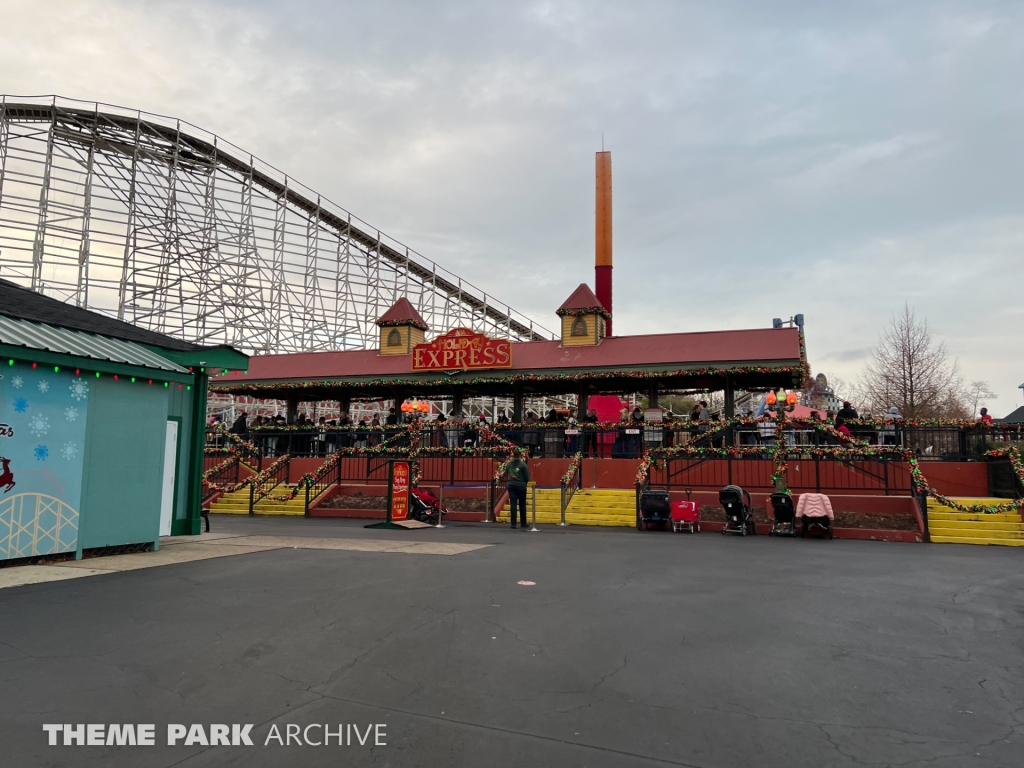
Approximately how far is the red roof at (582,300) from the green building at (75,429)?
16.2m

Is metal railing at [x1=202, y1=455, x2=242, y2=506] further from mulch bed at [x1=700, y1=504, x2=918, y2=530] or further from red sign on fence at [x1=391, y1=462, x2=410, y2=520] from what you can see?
mulch bed at [x1=700, y1=504, x2=918, y2=530]

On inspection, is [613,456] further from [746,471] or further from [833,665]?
[833,665]

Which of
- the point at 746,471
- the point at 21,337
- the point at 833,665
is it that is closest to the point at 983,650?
the point at 833,665

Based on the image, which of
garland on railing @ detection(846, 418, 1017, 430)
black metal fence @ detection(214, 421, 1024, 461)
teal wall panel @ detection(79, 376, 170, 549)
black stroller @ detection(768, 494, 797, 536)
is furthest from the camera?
black metal fence @ detection(214, 421, 1024, 461)

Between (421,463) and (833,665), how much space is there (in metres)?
16.9

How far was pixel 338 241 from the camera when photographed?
119 feet

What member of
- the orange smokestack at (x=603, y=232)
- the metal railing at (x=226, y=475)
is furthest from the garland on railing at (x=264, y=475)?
the orange smokestack at (x=603, y=232)

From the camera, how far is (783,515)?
14023 mm

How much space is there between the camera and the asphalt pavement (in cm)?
348

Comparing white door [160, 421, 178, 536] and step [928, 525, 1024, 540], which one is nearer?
white door [160, 421, 178, 536]

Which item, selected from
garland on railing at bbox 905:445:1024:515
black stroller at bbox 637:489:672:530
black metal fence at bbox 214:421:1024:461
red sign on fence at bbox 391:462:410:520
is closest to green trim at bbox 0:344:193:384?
red sign on fence at bbox 391:462:410:520

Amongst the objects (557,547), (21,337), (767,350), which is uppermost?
A: (767,350)

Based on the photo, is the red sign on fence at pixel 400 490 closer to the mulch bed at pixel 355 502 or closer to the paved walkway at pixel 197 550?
the paved walkway at pixel 197 550

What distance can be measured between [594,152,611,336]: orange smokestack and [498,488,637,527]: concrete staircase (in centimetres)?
1797
